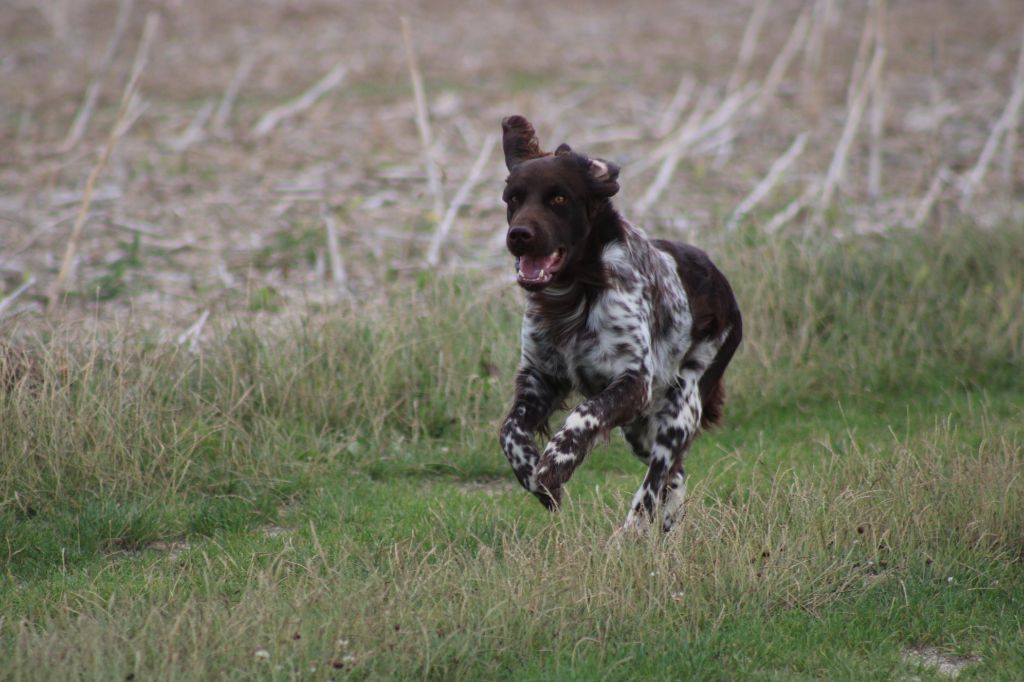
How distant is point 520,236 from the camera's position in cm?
558

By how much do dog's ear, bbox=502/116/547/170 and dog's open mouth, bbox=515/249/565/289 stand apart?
0.65 meters

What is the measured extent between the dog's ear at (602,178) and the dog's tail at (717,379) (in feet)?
4.43

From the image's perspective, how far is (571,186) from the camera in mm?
5906

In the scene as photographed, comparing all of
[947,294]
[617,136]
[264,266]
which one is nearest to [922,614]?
[947,294]

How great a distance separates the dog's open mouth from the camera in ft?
18.6

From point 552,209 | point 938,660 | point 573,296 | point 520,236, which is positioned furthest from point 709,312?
point 938,660

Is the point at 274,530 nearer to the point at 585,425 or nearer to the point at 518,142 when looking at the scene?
the point at 585,425

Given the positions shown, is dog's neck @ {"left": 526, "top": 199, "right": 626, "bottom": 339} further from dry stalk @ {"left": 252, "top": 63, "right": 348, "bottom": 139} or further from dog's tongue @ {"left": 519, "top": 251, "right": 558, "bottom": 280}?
dry stalk @ {"left": 252, "top": 63, "right": 348, "bottom": 139}

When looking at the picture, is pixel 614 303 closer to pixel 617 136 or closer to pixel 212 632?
pixel 212 632

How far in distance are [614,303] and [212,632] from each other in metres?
2.40

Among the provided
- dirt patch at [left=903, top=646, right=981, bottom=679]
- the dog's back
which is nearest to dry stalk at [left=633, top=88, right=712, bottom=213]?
the dog's back

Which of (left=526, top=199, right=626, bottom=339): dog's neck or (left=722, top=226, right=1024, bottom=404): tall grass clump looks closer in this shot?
(left=526, top=199, right=626, bottom=339): dog's neck

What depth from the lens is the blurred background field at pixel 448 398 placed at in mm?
5070

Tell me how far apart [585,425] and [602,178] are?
116cm
